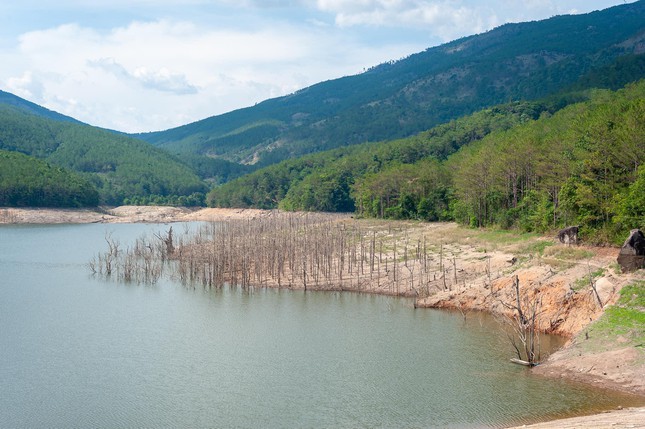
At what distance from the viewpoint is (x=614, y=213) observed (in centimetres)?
4766

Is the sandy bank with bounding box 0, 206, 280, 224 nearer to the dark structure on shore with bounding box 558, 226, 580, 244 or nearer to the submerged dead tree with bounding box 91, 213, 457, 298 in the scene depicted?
the submerged dead tree with bounding box 91, 213, 457, 298

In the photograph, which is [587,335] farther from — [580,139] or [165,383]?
[580,139]

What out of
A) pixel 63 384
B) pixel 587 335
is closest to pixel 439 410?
pixel 587 335

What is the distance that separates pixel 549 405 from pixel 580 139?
36.0 meters

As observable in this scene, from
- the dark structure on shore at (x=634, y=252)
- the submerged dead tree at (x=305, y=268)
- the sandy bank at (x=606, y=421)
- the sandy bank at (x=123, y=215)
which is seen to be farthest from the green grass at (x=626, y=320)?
the sandy bank at (x=123, y=215)

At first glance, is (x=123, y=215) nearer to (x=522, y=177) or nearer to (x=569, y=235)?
(x=522, y=177)

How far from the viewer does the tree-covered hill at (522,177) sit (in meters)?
49.6

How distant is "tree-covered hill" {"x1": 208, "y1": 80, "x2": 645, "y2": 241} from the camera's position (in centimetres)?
4962

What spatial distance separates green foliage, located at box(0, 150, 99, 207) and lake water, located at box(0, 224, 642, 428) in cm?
9101

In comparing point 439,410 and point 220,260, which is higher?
point 220,260

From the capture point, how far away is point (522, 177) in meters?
72.2

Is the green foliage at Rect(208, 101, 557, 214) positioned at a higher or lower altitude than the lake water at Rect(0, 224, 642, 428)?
higher

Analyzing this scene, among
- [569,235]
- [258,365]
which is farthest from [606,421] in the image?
[569,235]

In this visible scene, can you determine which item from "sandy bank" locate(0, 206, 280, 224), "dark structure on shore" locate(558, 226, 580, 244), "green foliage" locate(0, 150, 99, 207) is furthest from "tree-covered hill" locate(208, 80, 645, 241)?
"green foliage" locate(0, 150, 99, 207)
